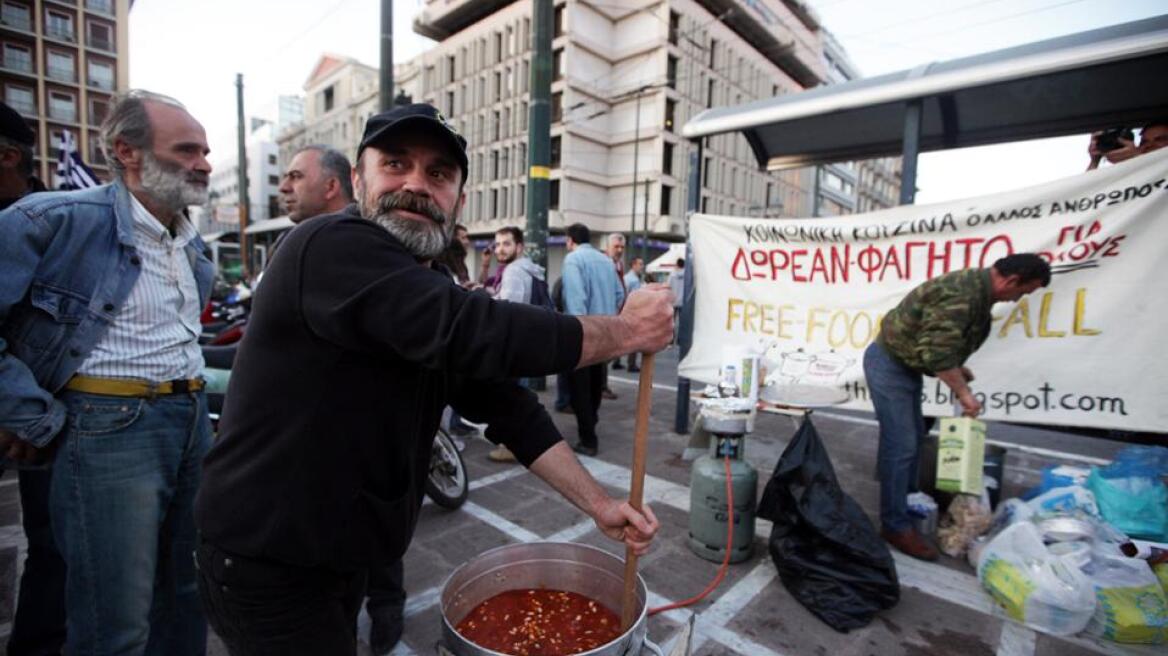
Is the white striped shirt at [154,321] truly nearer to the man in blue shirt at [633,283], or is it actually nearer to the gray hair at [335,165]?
the gray hair at [335,165]

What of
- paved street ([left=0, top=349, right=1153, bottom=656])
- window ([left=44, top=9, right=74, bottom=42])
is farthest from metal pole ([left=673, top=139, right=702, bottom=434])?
window ([left=44, top=9, right=74, bottom=42])

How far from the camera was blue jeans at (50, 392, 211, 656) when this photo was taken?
5.19 ft

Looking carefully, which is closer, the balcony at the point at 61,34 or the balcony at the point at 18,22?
the balcony at the point at 18,22

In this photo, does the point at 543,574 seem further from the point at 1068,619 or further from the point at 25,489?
the point at 1068,619

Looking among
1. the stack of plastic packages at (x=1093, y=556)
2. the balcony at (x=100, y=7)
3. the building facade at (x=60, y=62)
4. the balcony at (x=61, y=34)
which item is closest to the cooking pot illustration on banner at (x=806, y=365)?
the stack of plastic packages at (x=1093, y=556)

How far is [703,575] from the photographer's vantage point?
10.3ft

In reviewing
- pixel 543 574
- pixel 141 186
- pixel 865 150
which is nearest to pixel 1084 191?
pixel 865 150

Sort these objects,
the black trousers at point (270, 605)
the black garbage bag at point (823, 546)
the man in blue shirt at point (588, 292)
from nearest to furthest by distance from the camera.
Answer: the black trousers at point (270, 605) < the black garbage bag at point (823, 546) < the man in blue shirt at point (588, 292)

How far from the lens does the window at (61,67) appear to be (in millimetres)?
35938

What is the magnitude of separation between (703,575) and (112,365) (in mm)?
3005

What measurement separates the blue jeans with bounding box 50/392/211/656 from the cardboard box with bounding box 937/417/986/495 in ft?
13.3

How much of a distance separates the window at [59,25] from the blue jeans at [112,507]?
52.1 m

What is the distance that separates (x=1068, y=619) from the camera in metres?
2.62

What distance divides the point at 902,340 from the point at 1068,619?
1.64 m
